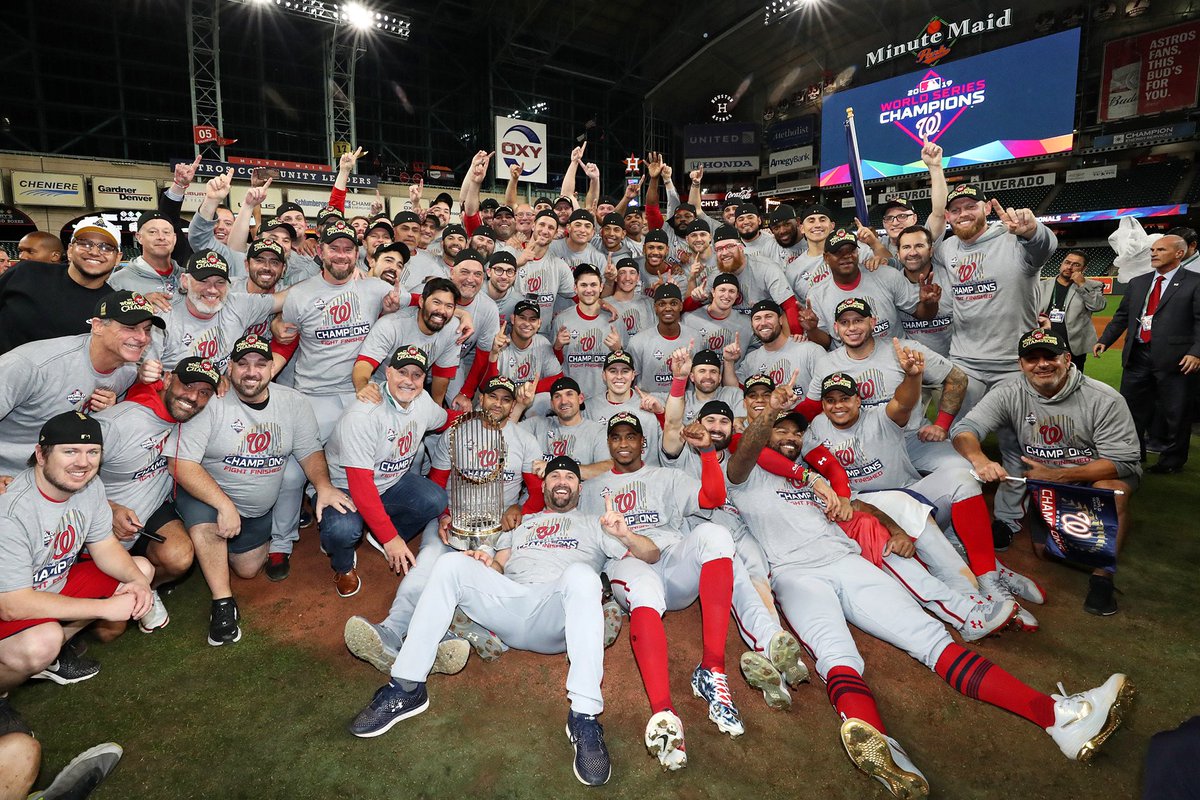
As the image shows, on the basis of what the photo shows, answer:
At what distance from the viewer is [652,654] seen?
11.2 ft

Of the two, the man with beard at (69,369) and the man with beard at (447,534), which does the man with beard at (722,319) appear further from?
the man with beard at (69,369)

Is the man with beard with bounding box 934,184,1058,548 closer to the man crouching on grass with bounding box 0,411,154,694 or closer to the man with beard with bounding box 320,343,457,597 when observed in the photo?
the man with beard with bounding box 320,343,457,597

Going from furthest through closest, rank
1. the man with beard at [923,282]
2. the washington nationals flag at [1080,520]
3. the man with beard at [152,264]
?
the man with beard at [923,282] → the man with beard at [152,264] → the washington nationals flag at [1080,520]

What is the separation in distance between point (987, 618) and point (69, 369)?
6295 mm

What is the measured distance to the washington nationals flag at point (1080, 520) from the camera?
4.19 metres

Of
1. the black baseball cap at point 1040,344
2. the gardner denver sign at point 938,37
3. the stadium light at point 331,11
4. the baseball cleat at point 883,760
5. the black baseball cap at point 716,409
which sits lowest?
the baseball cleat at point 883,760

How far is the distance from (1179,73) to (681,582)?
30.9 meters

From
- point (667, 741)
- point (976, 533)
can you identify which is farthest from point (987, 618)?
point (667, 741)

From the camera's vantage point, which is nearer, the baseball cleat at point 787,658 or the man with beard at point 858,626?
the man with beard at point 858,626

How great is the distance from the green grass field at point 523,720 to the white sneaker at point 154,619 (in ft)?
0.20

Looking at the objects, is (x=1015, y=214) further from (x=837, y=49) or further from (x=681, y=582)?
(x=837, y=49)

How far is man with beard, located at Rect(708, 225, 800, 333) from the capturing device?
659 centimetres

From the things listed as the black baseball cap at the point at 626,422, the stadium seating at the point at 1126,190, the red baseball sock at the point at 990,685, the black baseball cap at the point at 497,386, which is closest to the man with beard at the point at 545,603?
the black baseball cap at the point at 626,422

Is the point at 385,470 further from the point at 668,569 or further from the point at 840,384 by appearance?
the point at 840,384
